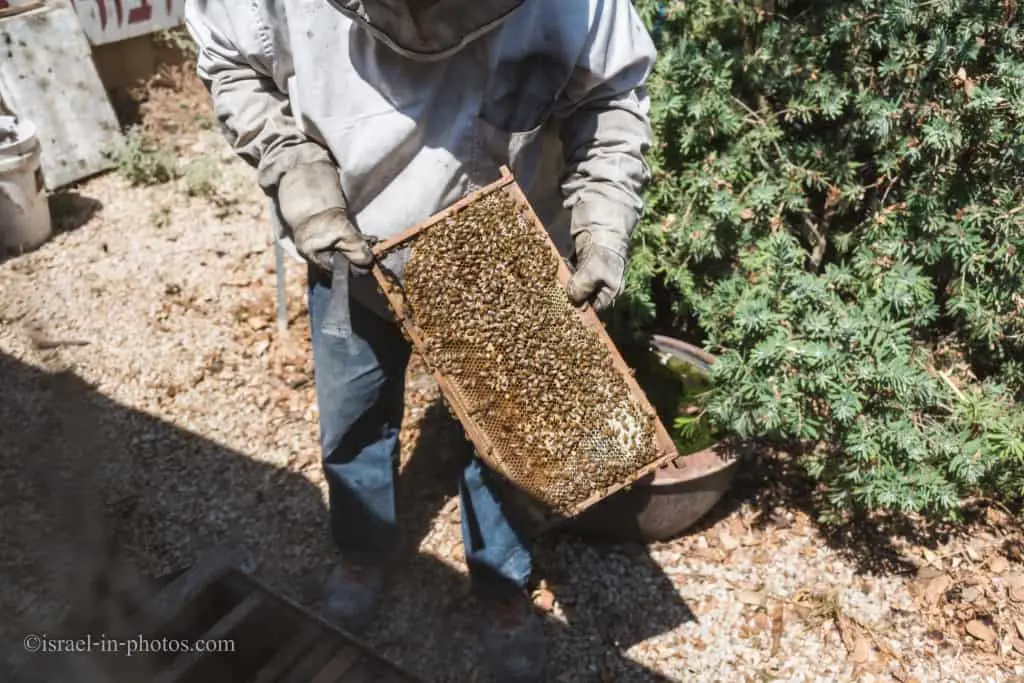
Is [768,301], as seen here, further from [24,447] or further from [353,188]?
[24,447]

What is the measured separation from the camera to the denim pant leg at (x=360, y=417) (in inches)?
124

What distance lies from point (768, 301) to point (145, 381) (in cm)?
289

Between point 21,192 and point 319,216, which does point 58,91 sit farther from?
point 319,216

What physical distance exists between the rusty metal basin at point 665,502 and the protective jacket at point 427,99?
1.17 meters

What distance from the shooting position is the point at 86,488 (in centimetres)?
402

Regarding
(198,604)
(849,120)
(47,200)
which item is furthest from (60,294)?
(849,120)

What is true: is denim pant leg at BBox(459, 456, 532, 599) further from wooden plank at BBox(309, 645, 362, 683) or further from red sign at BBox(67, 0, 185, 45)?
red sign at BBox(67, 0, 185, 45)

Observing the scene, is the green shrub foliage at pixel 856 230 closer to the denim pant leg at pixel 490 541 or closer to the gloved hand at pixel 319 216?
the denim pant leg at pixel 490 541

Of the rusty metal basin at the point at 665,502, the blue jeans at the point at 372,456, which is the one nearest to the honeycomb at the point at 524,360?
the blue jeans at the point at 372,456

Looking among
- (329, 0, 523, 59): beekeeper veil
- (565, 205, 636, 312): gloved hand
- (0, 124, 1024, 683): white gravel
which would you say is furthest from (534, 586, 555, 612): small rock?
(329, 0, 523, 59): beekeeper veil

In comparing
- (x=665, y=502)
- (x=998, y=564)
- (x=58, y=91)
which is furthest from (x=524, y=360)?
(x=58, y=91)

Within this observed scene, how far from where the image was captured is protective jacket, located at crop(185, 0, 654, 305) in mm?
2656

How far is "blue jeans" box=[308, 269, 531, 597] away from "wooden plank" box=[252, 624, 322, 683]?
0.46m

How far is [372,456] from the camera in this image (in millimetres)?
3436
